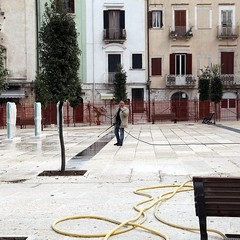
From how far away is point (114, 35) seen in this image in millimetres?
38406

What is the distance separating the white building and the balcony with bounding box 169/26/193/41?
2.57 meters

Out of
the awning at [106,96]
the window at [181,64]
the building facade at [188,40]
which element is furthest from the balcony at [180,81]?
the awning at [106,96]

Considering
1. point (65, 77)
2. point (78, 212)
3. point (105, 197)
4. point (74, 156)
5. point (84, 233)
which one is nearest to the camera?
point (84, 233)

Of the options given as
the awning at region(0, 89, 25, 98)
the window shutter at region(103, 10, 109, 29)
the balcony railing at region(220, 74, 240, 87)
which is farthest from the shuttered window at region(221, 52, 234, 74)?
the awning at region(0, 89, 25, 98)

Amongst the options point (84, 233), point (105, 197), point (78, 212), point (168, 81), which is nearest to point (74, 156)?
point (105, 197)

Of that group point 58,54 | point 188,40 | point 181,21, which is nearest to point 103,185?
point 58,54

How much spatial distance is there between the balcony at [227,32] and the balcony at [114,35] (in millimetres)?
8262

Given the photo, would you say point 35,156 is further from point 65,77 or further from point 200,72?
point 200,72

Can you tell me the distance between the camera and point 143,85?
38812 millimetres

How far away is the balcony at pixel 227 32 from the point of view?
3847 cm

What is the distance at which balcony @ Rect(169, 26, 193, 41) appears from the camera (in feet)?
126

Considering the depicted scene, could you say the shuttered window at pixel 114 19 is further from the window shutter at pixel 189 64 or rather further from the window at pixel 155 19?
the window shutter at pixel 189 64

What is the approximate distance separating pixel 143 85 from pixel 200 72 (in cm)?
507

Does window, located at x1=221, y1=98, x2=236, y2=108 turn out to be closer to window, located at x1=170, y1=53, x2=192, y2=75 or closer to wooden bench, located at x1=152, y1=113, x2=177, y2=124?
window, located at x1=170, y1=53, x2=192, y2=75
